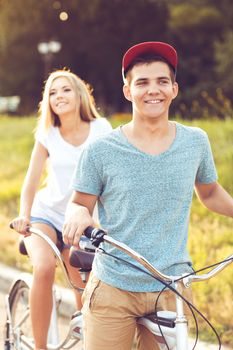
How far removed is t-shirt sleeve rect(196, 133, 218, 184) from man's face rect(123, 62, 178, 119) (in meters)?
0.25

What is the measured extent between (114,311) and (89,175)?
0.50 m

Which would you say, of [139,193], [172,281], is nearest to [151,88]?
[139,193]

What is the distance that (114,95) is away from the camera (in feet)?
141

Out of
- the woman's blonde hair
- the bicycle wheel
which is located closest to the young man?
the bicycle wheel

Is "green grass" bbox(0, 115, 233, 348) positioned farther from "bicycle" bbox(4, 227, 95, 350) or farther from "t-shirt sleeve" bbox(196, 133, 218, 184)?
"t-shirt sleeve" bbox(196, 133, 218, 184)

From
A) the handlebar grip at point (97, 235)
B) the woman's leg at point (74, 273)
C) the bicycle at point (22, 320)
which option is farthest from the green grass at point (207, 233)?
the handlebar grip at point (97, 235)

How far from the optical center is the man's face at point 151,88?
114 inches

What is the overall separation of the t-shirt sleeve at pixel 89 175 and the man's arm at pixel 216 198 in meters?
0.47

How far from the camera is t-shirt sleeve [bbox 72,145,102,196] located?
115 inches

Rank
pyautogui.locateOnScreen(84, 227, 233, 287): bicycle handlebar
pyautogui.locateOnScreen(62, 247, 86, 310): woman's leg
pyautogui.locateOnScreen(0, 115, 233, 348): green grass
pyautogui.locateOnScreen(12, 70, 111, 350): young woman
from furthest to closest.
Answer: pyautogui.locateOnScreen(0, 115, 233, 348): green grass
pyautogui.locateOnScreen(62, 247, 86, 310): woman's leg
pyautogui.locateOnScreen(12, 70, 111, 350): young woman
pyautogui.locateOnScreen(84, 227, 233, 287): bicycle handlebar

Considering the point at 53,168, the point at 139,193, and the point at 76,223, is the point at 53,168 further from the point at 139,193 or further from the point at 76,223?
the point at 76,223

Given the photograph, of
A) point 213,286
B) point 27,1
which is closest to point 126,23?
point 27,1

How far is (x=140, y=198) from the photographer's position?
9.45 feet

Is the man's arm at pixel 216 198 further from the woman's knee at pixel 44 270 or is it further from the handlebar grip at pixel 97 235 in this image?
the woman's knee at pixel 44 270
